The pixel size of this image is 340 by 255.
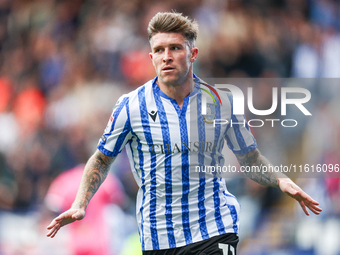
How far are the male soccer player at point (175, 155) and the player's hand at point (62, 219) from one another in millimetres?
74

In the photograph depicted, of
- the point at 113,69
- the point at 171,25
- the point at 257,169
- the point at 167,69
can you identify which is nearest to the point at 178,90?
the point at 167,69

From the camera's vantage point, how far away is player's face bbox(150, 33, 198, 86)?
10.6 ft

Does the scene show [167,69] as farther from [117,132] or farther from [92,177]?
[92,177]

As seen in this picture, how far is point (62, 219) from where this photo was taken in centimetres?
288

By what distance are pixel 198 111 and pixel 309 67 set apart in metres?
4.43

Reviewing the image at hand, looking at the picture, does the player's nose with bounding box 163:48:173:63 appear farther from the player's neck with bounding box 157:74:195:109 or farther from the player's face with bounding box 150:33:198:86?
the player's neck with bounding box 157:74:195:109

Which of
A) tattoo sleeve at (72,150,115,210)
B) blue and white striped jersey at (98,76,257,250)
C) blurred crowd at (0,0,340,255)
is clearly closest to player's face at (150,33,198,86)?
blue and white striped jersey at (98,76,257,250)

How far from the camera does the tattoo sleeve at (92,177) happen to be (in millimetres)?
3158

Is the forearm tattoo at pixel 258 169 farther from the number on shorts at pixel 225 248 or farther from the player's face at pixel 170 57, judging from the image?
the player's face at pixel 170 57

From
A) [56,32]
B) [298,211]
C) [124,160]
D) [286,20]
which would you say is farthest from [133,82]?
[298,211]

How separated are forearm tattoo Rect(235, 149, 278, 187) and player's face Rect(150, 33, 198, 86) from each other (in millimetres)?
807

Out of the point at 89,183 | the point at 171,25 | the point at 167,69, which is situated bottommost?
the point at 89,183

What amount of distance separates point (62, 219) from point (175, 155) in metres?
0.89

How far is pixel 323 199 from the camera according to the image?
20.1 ft
